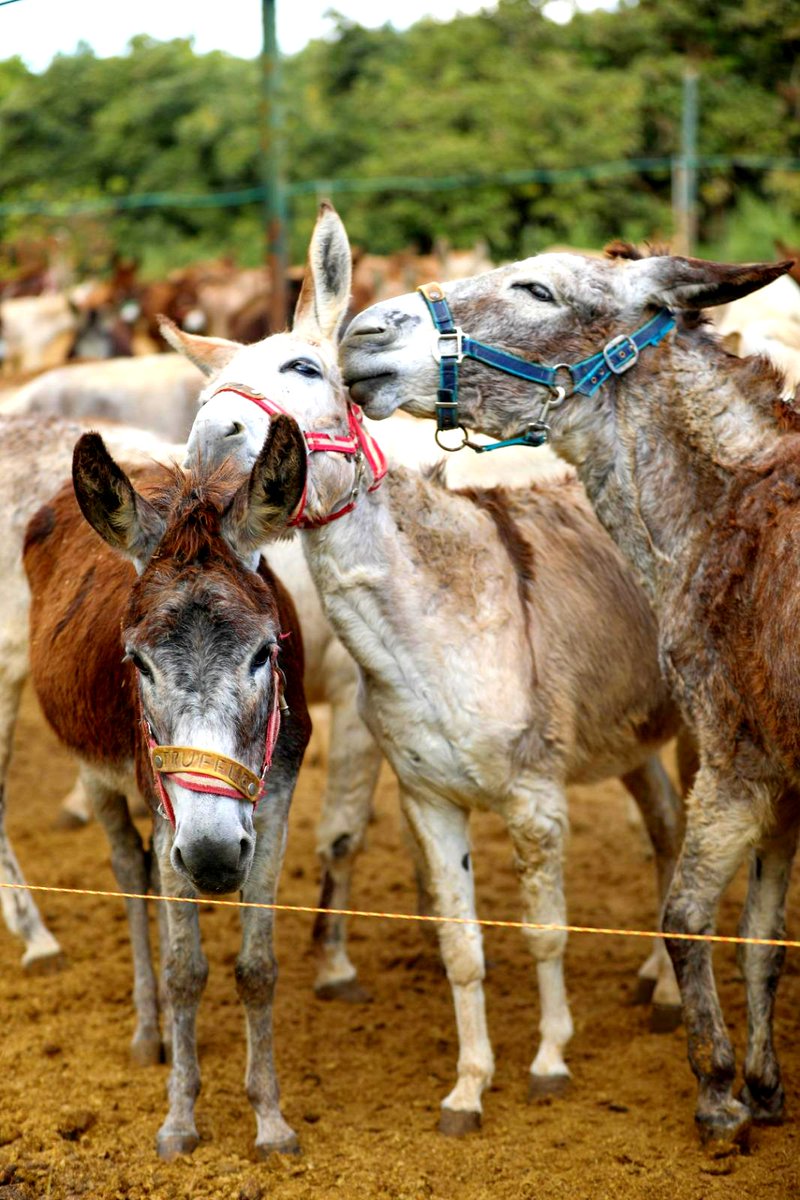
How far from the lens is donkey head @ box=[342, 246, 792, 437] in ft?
12.4

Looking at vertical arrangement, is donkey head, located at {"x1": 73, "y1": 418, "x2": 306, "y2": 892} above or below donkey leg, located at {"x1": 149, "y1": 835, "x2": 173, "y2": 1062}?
above

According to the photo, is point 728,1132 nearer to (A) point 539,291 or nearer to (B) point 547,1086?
(B) point 547,1086

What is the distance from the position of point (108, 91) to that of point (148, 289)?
10.5 m

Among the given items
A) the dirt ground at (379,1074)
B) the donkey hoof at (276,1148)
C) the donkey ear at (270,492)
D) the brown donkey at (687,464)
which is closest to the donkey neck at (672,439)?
the brown donkey at (687,464)

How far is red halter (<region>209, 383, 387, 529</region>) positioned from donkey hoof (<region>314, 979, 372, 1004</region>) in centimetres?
195

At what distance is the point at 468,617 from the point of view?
13.4ft

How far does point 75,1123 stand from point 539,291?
8.98ft

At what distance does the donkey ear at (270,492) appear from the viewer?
10.7ft

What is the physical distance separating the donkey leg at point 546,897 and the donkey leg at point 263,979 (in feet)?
2.41

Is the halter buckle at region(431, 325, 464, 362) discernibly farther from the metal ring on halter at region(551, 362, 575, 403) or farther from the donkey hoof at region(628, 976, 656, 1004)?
the donkey hoof at region(628, 976, 656, 1004)

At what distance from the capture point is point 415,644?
402cm

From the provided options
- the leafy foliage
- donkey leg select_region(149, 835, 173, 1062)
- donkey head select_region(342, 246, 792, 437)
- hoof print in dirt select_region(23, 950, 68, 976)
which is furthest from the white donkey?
the leafy foliage

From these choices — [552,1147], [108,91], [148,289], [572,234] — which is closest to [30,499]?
[552,1147]

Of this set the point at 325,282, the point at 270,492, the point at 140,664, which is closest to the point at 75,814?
the point at 325,282
